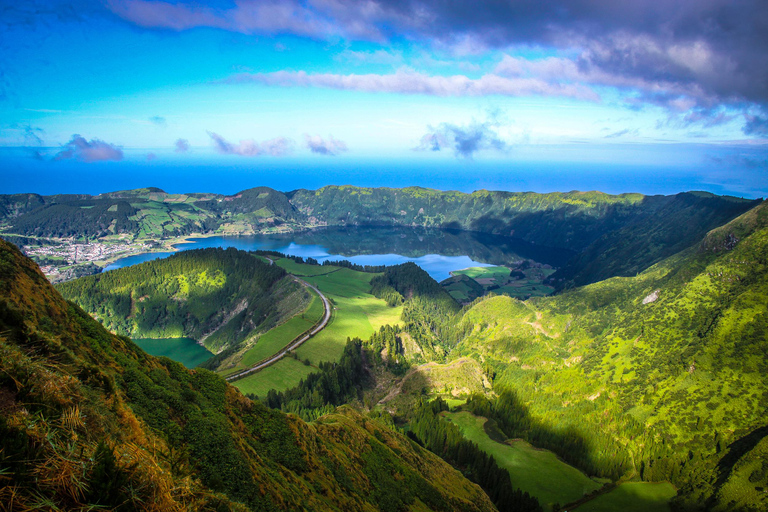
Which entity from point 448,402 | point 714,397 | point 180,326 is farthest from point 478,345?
point 180,326

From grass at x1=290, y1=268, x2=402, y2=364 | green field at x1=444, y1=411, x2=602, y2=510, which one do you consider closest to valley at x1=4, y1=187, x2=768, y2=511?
green field at x1=444, y1=411, x2=602, y2=510

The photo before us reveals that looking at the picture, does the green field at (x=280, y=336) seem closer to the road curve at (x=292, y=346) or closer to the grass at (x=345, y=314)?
the road curve at (x=292, y=346)

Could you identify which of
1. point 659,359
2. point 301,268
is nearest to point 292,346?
point 301,268

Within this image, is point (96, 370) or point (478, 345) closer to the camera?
point (96, 370)

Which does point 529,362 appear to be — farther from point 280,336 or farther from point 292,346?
point 280,336

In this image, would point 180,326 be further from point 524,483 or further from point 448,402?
point 524,483
